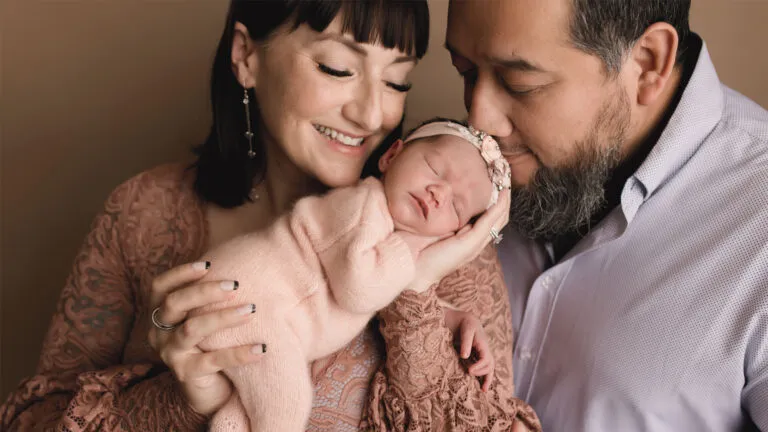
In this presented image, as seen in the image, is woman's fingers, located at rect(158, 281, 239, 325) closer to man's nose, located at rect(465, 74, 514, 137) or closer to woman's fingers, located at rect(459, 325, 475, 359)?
woman's fingers, located at rect(459, 325, 475, 359)

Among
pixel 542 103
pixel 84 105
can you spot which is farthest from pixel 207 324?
pixel 84 105

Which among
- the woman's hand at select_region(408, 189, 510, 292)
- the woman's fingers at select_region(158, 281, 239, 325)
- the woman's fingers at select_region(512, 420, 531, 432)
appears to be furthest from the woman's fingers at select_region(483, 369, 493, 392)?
the woman's fingers at select_region(158, 281, 239, 325)

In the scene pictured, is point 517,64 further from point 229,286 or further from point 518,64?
point 229,286

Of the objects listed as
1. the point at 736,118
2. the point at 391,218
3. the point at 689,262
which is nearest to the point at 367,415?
the point at 391,218

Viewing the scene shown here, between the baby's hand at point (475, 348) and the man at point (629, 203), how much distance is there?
37cm

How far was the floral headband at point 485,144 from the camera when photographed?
1.87 meters

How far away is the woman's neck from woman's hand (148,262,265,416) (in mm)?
583

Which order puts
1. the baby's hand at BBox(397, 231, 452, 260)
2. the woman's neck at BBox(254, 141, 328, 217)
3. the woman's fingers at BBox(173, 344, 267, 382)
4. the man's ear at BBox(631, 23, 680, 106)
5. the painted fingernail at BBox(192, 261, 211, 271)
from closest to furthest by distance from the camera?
the woman's fingers at BBox(173, 344, 267, 382), the painted fingernail at BBox(192, 261, 211, 271), the baby's hand at BBox(397, 231, 452, 260), the man's ear at BBox(631, 23, 680, 106), the woman's neck at BBox(254, 141, 328, 217)

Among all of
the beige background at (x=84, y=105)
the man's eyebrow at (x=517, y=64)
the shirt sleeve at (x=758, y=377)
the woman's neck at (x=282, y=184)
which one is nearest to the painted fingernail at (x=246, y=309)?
the woman's neck at (x=282, y=184)

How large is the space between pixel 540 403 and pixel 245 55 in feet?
4.88

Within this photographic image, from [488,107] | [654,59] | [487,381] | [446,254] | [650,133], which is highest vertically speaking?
[654,59]

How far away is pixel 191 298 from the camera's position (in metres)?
1.60

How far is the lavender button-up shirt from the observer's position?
180cm

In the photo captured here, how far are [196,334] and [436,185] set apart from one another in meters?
0.72
